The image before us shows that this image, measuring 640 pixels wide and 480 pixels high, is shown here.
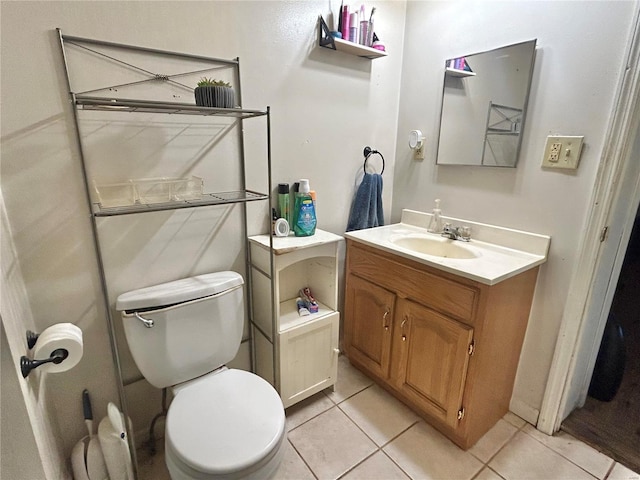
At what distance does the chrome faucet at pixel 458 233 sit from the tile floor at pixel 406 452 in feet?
2.93

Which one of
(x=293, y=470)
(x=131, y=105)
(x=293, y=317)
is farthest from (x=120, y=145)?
(x=293, y=470)

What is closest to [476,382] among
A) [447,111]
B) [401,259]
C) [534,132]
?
[401,259]

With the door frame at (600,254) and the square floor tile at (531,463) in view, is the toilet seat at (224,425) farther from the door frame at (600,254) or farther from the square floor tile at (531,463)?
the door frame at (600,254)

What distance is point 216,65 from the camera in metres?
1.29

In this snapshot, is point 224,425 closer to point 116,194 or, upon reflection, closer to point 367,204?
point 116,194

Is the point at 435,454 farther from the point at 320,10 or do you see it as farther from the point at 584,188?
the point at 320,10

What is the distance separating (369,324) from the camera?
5.66 feet

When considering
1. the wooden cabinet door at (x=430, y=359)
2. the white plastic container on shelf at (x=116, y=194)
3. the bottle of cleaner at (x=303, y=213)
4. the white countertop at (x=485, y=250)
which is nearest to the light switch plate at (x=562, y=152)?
the white countertop at (x=485, y=250)

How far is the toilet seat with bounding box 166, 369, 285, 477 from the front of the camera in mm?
929

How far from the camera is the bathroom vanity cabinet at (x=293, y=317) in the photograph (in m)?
1.42

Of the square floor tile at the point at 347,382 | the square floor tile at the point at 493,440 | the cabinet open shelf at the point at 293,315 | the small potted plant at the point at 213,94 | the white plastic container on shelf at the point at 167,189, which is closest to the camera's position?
the small potted plant at the point at 213,94

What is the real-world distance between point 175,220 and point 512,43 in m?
1.61

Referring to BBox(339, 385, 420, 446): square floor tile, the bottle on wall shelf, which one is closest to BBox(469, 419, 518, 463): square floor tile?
BBox(339, 385, 420, 446): square floor tile

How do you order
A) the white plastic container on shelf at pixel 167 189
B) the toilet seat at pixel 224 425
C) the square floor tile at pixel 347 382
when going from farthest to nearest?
the square floor tile at pixel 347 382
the white plastic container on shelf at pixel 167 189
the toilet seat at pixel 224 425
